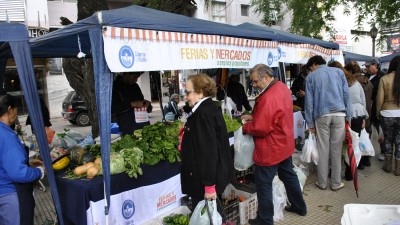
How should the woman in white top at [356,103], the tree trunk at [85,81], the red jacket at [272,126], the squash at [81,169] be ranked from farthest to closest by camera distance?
the tree trunk at [85,81]
the woman in white top at [356,103]
the red jacket at [272,126]
the squash at [81,169]

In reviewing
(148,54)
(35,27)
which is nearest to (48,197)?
(148,54)

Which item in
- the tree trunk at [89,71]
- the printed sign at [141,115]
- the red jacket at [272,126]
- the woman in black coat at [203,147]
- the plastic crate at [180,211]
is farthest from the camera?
the tree trunk at [89,71]

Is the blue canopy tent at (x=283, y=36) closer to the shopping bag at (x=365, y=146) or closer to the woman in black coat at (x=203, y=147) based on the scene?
the shopping bag at (x=365, y=146)

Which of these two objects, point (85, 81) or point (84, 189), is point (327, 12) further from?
point (84, 189)

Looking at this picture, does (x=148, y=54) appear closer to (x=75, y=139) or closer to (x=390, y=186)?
(x=75, y=139)

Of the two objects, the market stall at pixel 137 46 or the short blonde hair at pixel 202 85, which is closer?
the short blonde hair at pixel 202 85

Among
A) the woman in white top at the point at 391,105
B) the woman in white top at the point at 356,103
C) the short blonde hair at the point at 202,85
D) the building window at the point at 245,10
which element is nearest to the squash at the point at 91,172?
the short blonde hair at the point at 202,85

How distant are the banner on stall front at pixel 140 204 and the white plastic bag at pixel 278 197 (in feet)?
3.90

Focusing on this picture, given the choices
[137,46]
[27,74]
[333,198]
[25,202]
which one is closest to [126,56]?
[137,46]

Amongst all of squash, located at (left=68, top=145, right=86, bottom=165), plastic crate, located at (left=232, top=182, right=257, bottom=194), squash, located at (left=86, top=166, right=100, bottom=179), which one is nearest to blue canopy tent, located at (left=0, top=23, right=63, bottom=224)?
squash, located at (left=86, top=166, right=100, bottom=179)

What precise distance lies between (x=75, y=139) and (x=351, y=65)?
218 inches

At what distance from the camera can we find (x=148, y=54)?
131 inches

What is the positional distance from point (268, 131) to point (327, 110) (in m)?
1.69

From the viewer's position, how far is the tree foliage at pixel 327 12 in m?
10.4
